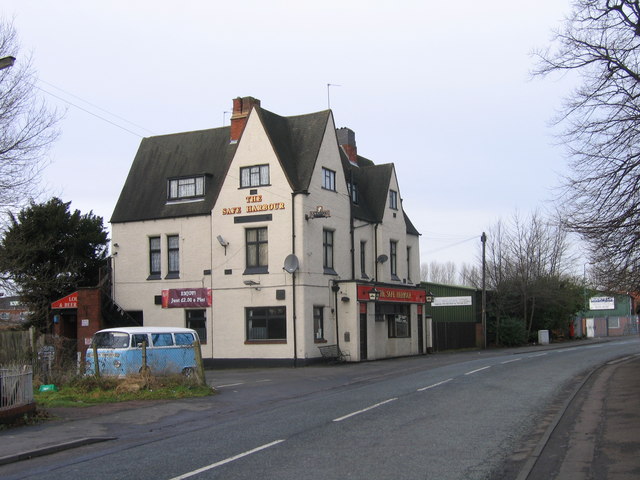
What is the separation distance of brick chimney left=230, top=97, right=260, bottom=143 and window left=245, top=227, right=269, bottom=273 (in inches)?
224

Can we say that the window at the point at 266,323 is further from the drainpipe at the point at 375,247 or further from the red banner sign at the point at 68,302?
the red banner sign at the point at 68,302

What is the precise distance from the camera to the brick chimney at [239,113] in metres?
34.1

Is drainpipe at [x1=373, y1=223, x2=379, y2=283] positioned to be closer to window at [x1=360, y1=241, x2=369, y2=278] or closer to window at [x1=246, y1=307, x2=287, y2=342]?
window at [x1=360, y1=241, x2=369, y2=278]

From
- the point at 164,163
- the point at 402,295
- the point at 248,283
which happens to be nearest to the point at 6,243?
the point at 248,283

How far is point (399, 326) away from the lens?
38000 mm

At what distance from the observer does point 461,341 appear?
47.5 meters

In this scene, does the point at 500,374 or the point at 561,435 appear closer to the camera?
the point at 561,435

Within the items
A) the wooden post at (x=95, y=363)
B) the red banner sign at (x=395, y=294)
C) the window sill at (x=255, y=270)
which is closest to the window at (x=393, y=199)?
the red banner sign at (x=395, y=294)

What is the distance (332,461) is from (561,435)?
435 centimetres

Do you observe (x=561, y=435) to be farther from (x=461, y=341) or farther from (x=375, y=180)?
(x=461, y=341)

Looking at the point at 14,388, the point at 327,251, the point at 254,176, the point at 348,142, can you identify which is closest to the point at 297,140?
the point at 254,176

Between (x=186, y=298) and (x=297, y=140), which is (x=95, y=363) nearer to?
(x=186, y=298)

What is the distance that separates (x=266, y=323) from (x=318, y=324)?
2.45m

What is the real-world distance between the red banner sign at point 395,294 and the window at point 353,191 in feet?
16.0
